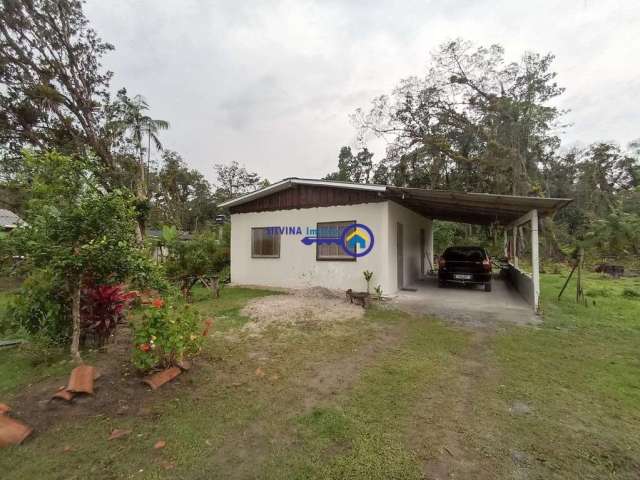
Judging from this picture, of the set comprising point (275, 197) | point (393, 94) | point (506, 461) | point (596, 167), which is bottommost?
point (506, 461)

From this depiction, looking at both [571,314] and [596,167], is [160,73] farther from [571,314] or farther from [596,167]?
[596,167]

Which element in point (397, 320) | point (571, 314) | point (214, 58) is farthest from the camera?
point (214, 58)

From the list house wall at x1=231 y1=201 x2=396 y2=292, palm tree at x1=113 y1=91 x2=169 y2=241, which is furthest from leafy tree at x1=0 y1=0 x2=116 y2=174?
house wall at x1=231 y1=201 x2=396 y2=292

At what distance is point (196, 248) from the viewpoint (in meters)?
12.1

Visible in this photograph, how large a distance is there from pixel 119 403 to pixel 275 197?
317 inches

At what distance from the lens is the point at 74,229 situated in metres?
3.40

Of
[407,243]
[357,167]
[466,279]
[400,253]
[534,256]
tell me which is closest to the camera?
[534,256]

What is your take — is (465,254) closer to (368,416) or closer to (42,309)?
(368,416)

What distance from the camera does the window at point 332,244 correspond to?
8930mm

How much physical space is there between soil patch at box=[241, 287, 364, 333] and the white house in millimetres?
698

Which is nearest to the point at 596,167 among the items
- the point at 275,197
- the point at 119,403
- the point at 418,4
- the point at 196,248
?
the point at 418,4

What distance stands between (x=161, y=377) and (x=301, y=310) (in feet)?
12.9

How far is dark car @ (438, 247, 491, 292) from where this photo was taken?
9.67 meters

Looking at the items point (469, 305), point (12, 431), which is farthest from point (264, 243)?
point (12, 431)
